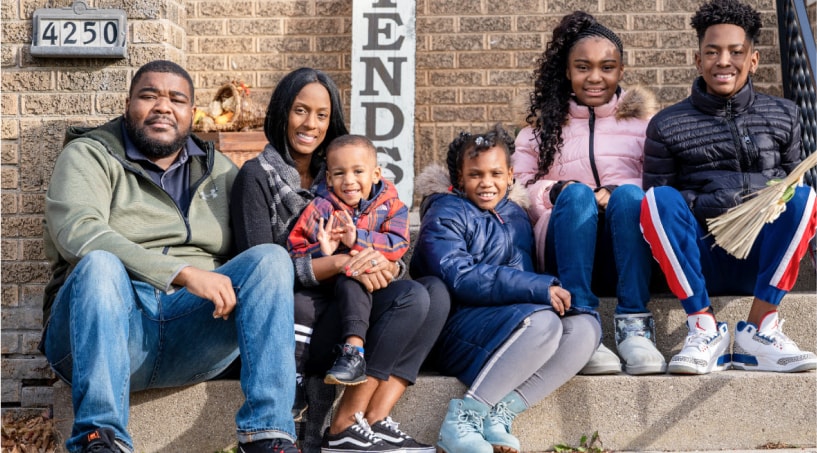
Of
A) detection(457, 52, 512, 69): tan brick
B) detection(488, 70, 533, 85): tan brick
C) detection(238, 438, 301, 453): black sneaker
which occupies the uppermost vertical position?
detection(457, 52, 512, 69): tan brick

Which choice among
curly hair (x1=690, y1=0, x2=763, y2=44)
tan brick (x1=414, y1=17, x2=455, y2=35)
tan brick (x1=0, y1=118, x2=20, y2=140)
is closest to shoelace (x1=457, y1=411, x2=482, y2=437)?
curly hair (x1=690, y1=0, x2=763, y2=44)

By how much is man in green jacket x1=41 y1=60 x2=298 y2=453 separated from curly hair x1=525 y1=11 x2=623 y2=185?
1310 mm

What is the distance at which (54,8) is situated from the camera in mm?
4285

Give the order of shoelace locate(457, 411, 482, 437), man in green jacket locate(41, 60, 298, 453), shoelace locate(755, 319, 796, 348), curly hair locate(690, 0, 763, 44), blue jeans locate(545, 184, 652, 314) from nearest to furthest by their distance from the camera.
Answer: man in green jacket locate(41, 60, 298, 453) → shoelace locate(457, 411, 482, 437) → shoelace locate(755, 319, 796, 348) → blue jeans locate(545, 184, 652, 314) → curly hair locate(690, 0, 763, 44)

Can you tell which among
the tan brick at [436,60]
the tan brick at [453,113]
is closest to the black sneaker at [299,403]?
the tan brick at [453,113]

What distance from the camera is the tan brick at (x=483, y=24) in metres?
5.19

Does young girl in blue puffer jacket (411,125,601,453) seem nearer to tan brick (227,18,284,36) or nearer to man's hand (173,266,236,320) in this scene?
man's hand (173,266,236,320)

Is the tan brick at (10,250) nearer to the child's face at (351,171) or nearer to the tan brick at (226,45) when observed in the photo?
the tan brick at (226,45)

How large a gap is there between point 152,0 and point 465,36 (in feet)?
5.75

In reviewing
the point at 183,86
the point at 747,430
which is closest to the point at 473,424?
the point at 747,430

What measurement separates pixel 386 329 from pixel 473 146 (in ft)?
2.75

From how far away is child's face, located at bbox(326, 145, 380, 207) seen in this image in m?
3.25

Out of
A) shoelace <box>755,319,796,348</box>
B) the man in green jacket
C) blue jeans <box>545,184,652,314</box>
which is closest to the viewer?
the man in green jacket

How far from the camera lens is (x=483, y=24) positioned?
5.20 meters
